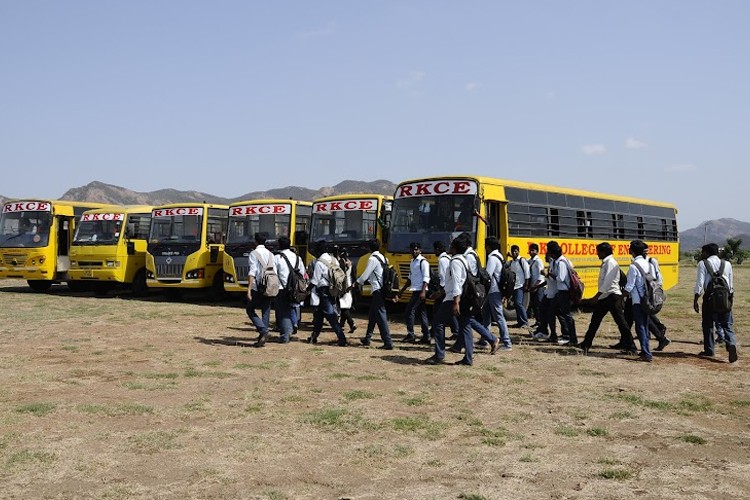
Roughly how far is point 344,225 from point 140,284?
784 cm

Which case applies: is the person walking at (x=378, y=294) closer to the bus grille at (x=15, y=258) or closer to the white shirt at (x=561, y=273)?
the white shirt at (x=561, y=273)

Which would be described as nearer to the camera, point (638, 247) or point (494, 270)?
point (638, 247)

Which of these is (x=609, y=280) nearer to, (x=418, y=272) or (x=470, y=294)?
(x=470, y=294)

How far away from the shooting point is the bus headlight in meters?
18.7

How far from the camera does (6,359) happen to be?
9.88 m

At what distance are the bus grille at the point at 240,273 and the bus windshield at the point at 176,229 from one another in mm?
1947

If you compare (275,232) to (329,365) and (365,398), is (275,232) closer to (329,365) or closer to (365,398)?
(329,365)

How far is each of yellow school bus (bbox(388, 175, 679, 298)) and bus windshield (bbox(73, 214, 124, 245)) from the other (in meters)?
9.42

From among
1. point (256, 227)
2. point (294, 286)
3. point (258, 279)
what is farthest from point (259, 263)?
point (256, 227)

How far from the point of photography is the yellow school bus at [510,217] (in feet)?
46.6

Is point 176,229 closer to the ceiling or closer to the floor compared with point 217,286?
closer to the ceiling

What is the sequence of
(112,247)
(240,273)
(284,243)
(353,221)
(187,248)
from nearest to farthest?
(284,243)
(353,221)
(240,273)
(187,248)
(112,247)

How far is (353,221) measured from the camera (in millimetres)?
16281

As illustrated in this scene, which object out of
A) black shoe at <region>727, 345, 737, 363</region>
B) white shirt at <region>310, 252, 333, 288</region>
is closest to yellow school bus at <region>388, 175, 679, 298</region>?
white shirt at <region>310, 252, 333, 288</region>
